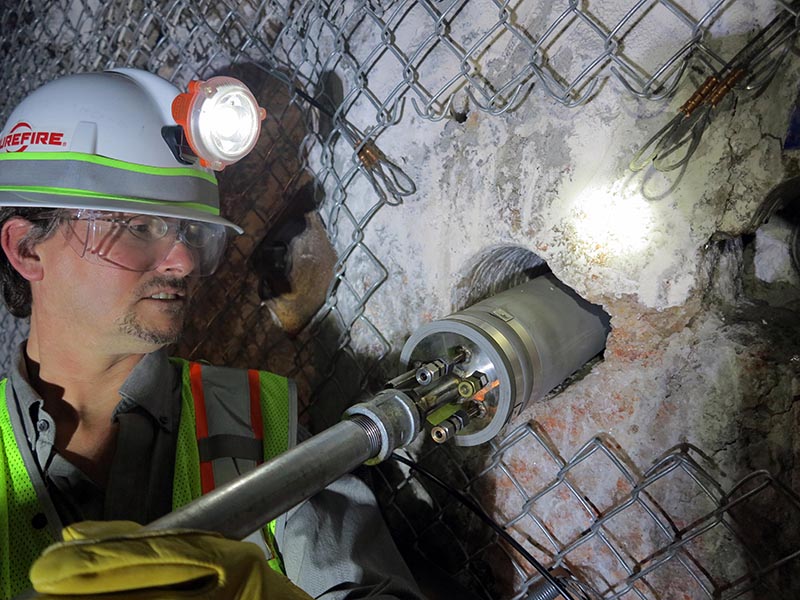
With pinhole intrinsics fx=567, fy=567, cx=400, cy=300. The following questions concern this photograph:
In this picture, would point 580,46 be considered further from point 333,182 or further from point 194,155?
point 194,155

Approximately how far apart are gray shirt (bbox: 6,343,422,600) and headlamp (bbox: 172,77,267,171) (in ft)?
1.93

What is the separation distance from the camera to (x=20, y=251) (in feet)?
5.03

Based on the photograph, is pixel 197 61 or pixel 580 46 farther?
pixel 197 61

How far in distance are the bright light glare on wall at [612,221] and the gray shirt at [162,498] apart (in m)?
0.89

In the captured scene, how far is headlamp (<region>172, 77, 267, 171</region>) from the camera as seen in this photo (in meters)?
1.37

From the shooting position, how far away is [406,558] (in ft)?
5.63

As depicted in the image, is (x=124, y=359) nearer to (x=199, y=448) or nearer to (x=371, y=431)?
(x=199, y=448)

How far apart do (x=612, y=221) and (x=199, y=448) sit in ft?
3.83

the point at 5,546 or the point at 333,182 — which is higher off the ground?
the point at 333,182

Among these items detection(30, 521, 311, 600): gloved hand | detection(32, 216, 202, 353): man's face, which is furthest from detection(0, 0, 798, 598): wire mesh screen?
detection(30, 521, 311, 600): gloved hand

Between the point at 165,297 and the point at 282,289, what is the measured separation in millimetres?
619

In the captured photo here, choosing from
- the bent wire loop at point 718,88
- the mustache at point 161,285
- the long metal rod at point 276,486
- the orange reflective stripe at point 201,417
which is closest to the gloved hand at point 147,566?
the long metal rod at point 276,486

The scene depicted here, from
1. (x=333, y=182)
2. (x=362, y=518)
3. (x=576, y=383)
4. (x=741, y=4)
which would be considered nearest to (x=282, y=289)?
(x=333, y=182)

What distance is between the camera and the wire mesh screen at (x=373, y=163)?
4.12 feet
